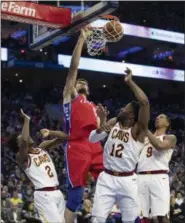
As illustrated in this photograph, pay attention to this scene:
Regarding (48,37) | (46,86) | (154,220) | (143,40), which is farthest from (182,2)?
(154,220)

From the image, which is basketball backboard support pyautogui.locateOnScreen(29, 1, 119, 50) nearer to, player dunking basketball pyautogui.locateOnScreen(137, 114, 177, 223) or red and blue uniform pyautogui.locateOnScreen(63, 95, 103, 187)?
red and blue uniform pyautogui.locateOnScreen(63, 95, 103, 187)

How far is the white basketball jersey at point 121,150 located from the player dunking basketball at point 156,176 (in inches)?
27.5

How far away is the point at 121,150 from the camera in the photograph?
5.87 metres

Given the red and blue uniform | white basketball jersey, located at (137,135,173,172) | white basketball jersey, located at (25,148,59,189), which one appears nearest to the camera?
the red and blue uniform

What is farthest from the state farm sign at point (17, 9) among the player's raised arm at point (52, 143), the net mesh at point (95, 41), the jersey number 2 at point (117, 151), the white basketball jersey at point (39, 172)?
the jersey number 2 at point (117, 151)

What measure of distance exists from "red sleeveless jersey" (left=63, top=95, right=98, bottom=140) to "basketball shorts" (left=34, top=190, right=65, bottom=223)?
733mm

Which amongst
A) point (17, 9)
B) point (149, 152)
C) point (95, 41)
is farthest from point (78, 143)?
point (17, 9)

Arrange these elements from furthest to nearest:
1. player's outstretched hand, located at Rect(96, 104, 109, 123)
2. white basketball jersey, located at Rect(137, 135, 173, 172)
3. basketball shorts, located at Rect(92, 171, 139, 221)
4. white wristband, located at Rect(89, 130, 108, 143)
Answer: white basketball jersey, located at Rect(137, 135, 173, 172) < basketball shorts, located at Rect(92, 171, 139, 221) < player's outstretched hand, located at Rect(96, 104, 109, 123) < white wristband, located at Rect(89, 130, 108, 143)

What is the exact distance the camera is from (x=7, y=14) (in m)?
7.70

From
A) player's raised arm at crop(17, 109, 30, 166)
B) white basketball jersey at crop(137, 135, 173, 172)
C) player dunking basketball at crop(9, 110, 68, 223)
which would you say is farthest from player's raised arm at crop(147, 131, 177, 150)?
player's raised arm at crop(17, 109, 30, 166)

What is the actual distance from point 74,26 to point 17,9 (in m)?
0.87

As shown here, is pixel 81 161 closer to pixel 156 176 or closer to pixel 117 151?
pixel 117 151

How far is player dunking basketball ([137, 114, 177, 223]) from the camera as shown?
6.59 meters

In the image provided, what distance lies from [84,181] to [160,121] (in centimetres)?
131
